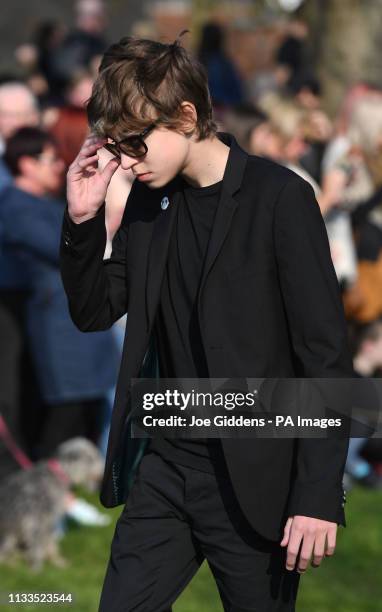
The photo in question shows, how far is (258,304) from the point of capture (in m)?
3.11

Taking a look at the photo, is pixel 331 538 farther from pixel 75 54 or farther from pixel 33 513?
pixel 75 54

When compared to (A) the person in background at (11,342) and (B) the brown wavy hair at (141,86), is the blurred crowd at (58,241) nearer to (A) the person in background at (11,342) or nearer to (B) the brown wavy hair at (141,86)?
(A) the person in background at (11,342)

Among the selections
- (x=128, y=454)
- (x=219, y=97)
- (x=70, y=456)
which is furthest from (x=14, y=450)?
(x=219, y=97)

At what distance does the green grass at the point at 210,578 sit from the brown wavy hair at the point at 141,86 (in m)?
2.96

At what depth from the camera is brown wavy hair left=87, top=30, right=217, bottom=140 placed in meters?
3.05

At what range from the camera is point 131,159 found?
10.1 feet

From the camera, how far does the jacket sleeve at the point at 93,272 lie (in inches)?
125

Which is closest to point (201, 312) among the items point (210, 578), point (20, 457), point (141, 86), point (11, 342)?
point (141, 86)

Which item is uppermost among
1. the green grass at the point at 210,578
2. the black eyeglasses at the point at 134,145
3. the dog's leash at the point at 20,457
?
the black eyeglasses at the point at 134,145

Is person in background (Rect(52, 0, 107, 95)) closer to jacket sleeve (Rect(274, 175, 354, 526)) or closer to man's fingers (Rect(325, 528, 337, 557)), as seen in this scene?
jacket sleeve (Rect(274, 175, 354, 526))

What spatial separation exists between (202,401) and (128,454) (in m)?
0.32

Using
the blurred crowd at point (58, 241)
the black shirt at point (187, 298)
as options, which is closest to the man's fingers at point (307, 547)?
the black shirt at point (187, 298)

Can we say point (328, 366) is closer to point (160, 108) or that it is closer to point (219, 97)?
point (160, 108)

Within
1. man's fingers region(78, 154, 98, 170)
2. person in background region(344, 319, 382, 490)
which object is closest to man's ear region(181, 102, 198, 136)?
man's fingers region(78, 154, 98, 170)
